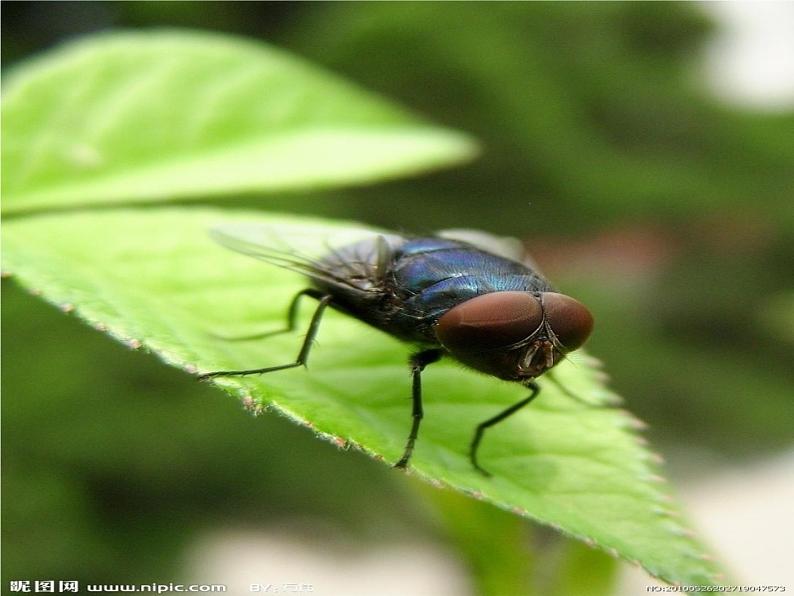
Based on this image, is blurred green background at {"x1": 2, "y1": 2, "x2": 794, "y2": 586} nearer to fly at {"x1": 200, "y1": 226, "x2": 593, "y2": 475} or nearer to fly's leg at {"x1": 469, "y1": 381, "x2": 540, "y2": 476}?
fly at {"x1": 200, "y1": 226, "x2": 593, "y2": 475}

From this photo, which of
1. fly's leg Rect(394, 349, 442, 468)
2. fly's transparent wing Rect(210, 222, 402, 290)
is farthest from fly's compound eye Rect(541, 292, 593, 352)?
fly's transparent wing Rect(210, 222, 402, 290)

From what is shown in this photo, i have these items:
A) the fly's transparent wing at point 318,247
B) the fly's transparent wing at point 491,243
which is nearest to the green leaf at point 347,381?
the fly's transparent wing at point 318,247

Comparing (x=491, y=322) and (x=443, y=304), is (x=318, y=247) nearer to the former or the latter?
(x=443, y=304)

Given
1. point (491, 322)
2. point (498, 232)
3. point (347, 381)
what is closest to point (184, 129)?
point (347, 381)

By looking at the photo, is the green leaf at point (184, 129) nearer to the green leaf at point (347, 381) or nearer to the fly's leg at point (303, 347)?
the green leaf at point (347, 381)

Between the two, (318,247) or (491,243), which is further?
(491,243)

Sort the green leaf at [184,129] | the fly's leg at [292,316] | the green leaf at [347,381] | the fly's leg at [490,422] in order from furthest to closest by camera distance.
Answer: the green leaf at [184,129] < the fly's leg at [292,316] < the fly's leg at [490,422] < the green leaf at [347,381]

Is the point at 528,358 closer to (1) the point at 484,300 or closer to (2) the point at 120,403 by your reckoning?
(1) the point at 484,300
